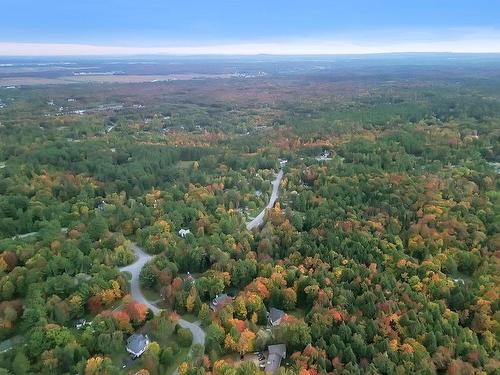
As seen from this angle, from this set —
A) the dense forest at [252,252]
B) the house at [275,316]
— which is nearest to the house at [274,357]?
the dense forest at [252,252]

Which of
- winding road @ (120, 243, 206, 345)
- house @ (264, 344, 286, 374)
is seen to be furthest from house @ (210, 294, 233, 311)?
house @ (264, 344, 286, 374)

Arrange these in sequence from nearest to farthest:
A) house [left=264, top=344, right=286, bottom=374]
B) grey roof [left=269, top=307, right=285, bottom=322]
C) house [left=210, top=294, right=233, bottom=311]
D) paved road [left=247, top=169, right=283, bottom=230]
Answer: house [left=264, top=344, right=286, bottom=374] → grey roof [left=269, top=307, right=285, bottom=322] → house [left=210, top=294, right=233, bottom=311] → paved road [left=247, top=169, right=283, bottom=230]

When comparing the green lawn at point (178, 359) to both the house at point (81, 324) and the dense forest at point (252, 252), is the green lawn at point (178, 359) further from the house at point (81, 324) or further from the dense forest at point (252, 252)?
the house at point (81, 324)

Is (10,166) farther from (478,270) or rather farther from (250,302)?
(478,270)

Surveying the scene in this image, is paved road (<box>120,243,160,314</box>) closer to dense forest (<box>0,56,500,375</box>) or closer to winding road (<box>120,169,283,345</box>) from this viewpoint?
winding road (<box>120,169,283,345</box>)

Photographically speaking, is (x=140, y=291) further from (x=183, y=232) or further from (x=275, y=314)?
(x=275, y=314)

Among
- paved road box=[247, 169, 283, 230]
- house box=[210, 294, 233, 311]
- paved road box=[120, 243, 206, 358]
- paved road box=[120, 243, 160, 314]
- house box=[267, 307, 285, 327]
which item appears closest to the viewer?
paved road box=[120, 243, 206, 358]

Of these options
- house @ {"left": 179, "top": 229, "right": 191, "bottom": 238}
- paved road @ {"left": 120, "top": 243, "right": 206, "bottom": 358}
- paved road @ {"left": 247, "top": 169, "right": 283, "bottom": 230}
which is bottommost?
paved road @ {"left": 120, "top": 243, "right": 206, "bottom": 358}
